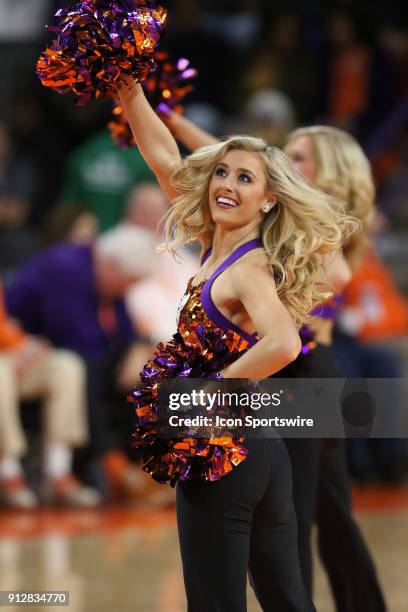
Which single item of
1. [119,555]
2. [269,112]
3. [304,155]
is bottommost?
[119,555]

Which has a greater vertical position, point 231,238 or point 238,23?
point 238,23

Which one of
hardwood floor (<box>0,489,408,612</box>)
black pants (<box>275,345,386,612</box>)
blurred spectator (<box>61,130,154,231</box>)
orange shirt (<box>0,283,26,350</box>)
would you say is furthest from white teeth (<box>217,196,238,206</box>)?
blurred spectator (<box>61,130,154,231</box>)

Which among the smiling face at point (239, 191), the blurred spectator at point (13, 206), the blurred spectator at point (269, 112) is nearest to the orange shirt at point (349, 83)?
the blurred spectator at point (269, 112)

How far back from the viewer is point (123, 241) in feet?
25.3

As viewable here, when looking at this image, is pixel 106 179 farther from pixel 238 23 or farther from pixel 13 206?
pixel 238 23

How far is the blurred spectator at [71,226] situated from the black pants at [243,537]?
204 inches

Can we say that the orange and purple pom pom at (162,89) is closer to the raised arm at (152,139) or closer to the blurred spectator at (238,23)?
the raised arm at (152,139)

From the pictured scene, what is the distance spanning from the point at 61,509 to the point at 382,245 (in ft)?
13.5

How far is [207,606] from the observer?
9.75 ft

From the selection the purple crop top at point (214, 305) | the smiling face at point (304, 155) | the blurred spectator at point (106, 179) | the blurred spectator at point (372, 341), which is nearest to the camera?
the purple crop top at point (214, 305)

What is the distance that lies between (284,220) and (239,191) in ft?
0.46

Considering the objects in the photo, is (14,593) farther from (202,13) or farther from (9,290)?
(202,13)

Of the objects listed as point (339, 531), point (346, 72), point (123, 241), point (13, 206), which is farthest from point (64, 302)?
point (346, 72)

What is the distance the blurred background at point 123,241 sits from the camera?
7.35 meters
